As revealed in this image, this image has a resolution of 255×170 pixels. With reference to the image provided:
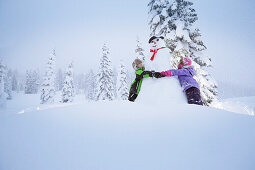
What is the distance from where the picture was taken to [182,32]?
6391mm

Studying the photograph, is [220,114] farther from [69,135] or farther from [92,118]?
[69,135]

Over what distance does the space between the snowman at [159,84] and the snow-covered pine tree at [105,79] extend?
13.0 metres

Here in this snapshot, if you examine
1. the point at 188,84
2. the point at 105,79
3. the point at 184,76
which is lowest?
the point at 188,84

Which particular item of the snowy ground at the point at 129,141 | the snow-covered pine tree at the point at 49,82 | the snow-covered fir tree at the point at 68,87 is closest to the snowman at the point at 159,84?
the snowy ground at the point at 129,141

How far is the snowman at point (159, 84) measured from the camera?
2.82 m

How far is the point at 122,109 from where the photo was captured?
1.75m

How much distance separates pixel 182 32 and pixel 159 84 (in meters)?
4.92

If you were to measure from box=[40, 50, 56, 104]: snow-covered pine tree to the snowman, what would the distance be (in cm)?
2120

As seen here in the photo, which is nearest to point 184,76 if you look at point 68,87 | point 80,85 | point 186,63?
point 186,63

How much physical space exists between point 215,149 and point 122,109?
1118mm

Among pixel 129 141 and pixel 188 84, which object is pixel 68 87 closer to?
pixel 188 84

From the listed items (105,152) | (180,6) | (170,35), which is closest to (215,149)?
(105,152)

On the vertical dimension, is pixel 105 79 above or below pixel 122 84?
above

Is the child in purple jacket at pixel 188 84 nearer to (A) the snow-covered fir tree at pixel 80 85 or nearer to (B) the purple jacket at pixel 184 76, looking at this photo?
(B) the purple jacket at pixel 184 76
